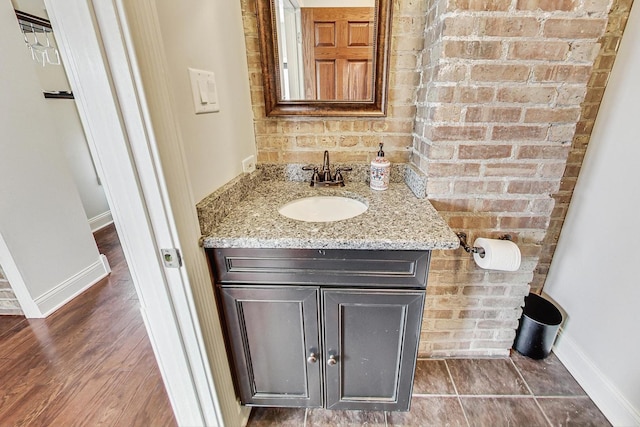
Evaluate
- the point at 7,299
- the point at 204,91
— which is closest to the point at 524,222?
the point at 204,91

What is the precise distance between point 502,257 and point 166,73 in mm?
1216

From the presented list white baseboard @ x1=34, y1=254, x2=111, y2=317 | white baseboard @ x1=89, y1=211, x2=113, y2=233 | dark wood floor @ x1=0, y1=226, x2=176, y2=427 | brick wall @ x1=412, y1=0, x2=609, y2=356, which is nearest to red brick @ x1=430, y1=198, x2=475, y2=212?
brick wall @ x1=412, y1=0, x2=609, y2=356

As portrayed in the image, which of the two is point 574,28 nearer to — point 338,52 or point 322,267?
point 338,52

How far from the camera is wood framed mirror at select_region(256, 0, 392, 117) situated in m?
1.16

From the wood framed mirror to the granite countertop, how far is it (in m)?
0.49

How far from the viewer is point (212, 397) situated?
0.92 m

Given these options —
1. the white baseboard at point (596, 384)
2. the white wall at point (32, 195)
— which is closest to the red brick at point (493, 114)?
the white baseboard at point (596, 384)

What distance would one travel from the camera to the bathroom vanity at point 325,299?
2.79 ft

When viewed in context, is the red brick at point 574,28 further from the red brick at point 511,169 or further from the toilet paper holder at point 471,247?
the toilet paper holder at point 471,247

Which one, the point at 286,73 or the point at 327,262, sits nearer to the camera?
the point at 327,262

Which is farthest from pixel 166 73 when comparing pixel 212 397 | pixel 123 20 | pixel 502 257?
pixel 502 257

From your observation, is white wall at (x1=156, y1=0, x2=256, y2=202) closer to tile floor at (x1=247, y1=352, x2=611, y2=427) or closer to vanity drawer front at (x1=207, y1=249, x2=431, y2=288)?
vanity drawer front at (x1=207, y1=249, x2=431, y2=288)

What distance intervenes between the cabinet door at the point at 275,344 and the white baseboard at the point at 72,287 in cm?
163

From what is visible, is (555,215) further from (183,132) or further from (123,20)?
(123,20)
